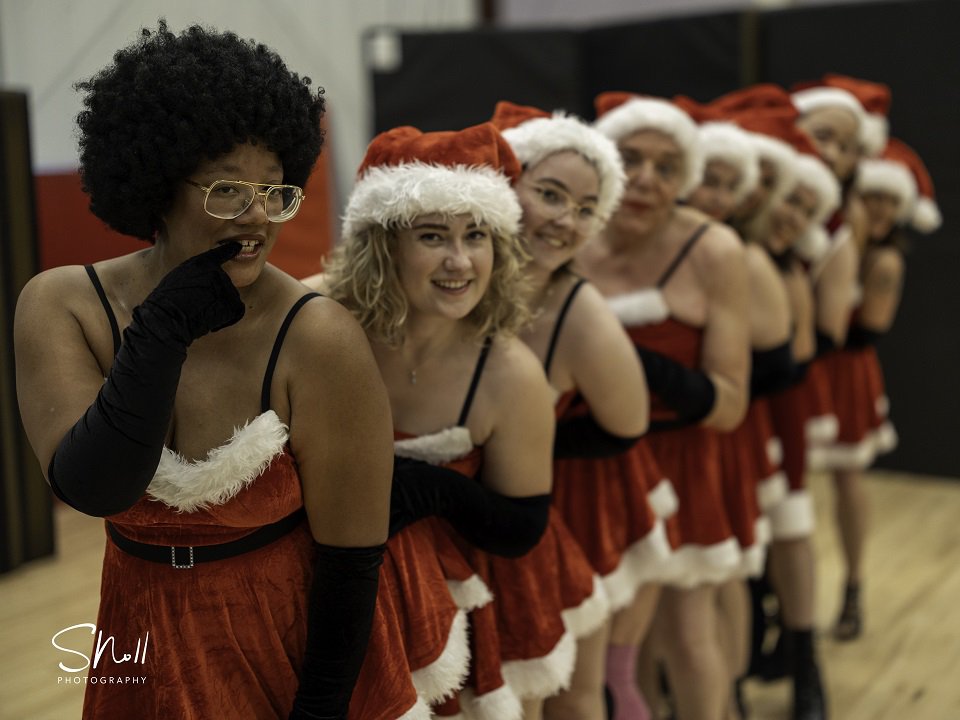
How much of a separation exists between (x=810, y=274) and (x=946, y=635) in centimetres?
146

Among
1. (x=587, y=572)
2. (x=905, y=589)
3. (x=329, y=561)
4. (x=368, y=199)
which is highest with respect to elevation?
(x=368, y=199)

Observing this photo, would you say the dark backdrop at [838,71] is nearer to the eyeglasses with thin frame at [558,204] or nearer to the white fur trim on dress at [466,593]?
the eyeglasses with thin frame at [558,204]

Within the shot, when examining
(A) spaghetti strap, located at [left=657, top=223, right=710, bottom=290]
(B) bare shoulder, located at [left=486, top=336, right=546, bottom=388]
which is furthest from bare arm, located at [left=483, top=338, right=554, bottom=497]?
(A) spaghetti strap, located at [left=657, top=223, right=710, bottom=290]

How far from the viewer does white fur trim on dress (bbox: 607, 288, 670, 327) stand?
259cm

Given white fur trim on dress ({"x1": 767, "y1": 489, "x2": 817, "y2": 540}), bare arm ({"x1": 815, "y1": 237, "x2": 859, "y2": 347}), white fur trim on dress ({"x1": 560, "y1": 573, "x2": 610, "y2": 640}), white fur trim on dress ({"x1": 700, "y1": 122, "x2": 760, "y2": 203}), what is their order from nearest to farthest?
white fur trim on dress ({"x1": 560, "y1": 573, "x2": 610, "y2": 640}) → white fur trim on dress ({"x1": 700, "y1": 122, "x2": 760, "y2": 203}) → white fur trim on dress ({"x1": 767, "y1": 489, "x2": 817, "y2": 540}) → bare arm ({"x1": 815, "y1": 237, "x2": 859, "y2": 347})

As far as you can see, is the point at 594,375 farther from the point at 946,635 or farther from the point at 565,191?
the point at 946,635

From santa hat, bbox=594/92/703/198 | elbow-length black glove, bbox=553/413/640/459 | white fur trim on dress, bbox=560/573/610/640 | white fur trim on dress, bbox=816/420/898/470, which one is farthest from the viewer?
white fur trim on dress, bbox=816/420/898/470

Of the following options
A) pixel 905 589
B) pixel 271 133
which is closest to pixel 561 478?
pixel 271 133

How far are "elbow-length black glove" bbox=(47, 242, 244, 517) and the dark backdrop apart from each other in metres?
4.57

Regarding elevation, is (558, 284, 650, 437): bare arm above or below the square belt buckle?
above

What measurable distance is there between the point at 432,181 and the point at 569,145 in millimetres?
515

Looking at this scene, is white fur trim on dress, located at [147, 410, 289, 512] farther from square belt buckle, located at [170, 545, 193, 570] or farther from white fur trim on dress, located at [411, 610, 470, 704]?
white fur trim on dress, located at [411, 610, 470, 704]

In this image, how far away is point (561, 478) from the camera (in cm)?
243

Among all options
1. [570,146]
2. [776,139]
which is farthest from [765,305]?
[570,146]
